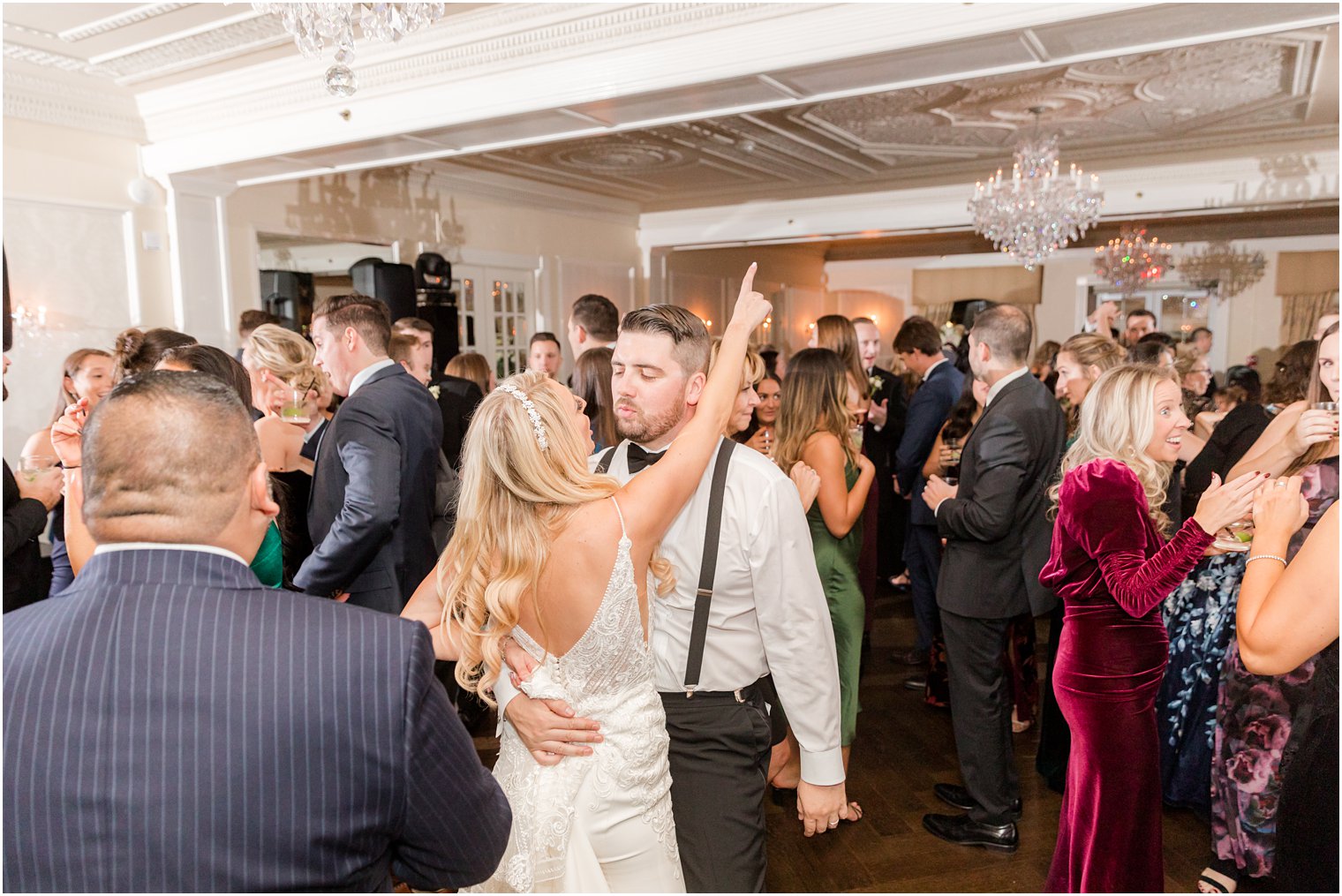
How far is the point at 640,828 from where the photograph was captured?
61.0 inches

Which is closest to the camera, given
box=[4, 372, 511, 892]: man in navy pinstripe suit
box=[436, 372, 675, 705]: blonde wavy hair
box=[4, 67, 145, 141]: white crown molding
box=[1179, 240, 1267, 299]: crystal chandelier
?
box=[4, 372, 511, 892]: man in navy pinstripe suit

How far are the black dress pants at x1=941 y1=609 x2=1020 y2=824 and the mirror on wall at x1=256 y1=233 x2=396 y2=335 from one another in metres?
5.06

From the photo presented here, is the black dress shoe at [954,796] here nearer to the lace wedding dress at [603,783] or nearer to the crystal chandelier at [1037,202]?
the lace wedding dress at [603,783]

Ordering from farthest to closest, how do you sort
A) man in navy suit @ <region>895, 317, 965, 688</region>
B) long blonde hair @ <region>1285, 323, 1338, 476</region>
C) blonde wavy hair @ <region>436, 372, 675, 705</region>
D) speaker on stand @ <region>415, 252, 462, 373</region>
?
speaker on stand @ <region>415, 252, 462, 373</region>
man in navy suit @ <region>895, 317, 965, 688</region>
long blonde hair @ <region>1285, 323, 1338, 476</region>
blonde wavy hair @ <region>436, 372, 675, 705</region>

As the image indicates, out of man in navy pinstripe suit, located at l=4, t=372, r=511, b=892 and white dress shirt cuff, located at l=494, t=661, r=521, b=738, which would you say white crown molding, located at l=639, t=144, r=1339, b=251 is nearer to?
white dress shirt cuff, located at l=494, t=661, r=521, b=738

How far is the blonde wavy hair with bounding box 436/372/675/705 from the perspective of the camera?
147 cm

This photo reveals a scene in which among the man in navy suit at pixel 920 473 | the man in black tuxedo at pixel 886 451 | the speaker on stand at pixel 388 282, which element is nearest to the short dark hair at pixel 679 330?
the man in navy suit at pixel 920 473

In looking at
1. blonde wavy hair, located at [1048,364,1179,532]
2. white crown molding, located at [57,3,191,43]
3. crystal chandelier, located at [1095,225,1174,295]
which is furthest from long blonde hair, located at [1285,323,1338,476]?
crystal chandelier, located at [1095,225,1174,295]

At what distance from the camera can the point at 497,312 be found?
8.20m

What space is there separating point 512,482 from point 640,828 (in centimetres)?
68

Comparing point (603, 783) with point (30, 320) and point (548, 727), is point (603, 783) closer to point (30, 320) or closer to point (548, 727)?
Answer: point (548, 727)

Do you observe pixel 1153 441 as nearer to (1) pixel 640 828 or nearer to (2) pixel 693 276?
(1) pixel 640 828

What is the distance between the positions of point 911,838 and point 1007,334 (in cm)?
169

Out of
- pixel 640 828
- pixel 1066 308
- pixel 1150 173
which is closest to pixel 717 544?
pixel 640 828
